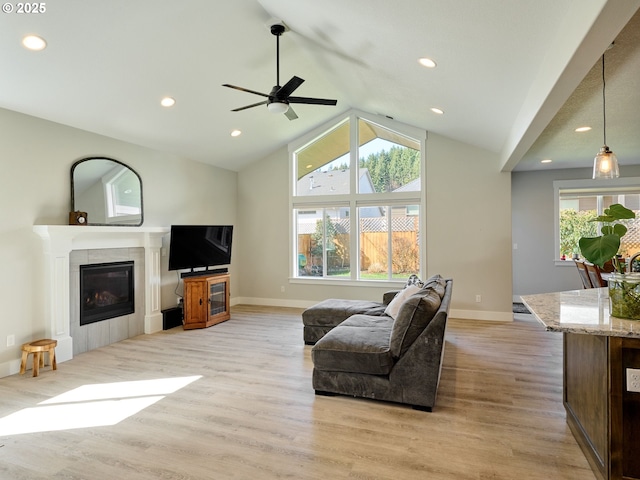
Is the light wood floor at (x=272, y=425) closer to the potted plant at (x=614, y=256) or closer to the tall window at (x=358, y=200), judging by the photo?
the potted plant at (x=614, y=256)

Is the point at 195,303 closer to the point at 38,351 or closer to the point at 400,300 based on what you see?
the point at 38,351

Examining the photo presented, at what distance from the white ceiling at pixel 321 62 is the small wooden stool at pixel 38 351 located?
2.51m

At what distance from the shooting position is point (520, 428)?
2584 millimetres

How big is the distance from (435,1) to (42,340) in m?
4.92

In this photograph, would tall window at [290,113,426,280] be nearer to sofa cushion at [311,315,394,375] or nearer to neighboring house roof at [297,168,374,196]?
neighboring house roof at [297,168,374,196]

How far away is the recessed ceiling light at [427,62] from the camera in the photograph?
133 inches

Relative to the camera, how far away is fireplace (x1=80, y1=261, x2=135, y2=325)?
4.51m

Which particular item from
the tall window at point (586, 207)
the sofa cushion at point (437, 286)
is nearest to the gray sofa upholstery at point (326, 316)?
the sofa cushion at point (437, 286)

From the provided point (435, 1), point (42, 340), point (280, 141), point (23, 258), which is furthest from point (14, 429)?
point (280, 141)

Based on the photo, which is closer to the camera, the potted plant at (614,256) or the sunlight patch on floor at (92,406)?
the potted plant at (614,256)

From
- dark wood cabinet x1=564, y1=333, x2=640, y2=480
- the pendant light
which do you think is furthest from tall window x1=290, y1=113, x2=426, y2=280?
dark wood cabinet x1=564, y1=333, x2=640, y2=480

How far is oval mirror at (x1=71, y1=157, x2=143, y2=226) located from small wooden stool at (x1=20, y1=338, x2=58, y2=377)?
4.95ft

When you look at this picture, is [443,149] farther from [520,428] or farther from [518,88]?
[520,428]

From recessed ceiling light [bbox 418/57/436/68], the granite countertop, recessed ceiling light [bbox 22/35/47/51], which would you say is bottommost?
the granite countertop
